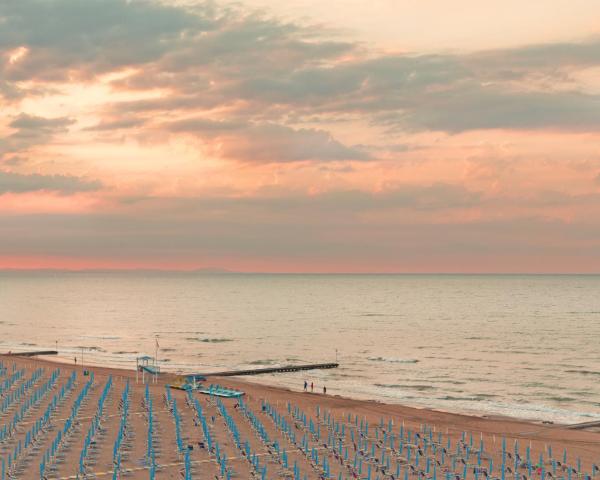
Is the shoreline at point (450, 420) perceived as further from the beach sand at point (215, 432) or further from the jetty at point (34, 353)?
the jetty at point (34, 353)

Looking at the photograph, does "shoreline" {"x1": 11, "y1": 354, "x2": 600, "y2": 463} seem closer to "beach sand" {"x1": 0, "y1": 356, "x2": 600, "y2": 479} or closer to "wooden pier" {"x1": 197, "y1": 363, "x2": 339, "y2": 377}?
"beach sand" {"x1": 0, "y1": 356, "x2": 600, "y2": 479}

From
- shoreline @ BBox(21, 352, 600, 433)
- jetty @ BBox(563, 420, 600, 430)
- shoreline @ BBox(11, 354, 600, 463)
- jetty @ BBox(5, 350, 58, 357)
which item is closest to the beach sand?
shoreline @ BBox(11, 354, 600, 463)

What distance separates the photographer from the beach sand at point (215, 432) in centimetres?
4209

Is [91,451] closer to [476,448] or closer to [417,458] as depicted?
[417,458]

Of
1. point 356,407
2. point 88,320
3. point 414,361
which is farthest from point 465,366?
point 88,320

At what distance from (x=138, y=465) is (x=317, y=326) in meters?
134

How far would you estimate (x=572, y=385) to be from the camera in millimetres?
86875

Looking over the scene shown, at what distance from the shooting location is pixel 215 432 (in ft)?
169

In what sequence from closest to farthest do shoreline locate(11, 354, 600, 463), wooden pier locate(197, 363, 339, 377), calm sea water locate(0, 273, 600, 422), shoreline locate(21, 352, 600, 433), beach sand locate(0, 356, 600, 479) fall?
beach sand locate(0, 356, 600, 479)
shoreline locate(11, 354, 600, 463)
shoreline locate(21, 352, 600, 433)
calm sea water locate(0, 273, 600, 422)
wooden pier locate(197, 363, 339, 377)

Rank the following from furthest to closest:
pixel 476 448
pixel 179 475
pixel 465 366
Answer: pixel 465 366 < pixel 476 448 < pixel 179 475

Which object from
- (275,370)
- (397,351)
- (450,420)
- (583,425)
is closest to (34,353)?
(275,370)

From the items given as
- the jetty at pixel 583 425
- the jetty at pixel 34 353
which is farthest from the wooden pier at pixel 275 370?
the jetty at pixel 583 425

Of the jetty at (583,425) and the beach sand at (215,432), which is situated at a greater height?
the jetty at (583,425)

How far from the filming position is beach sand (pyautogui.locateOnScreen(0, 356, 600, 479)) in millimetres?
42094
